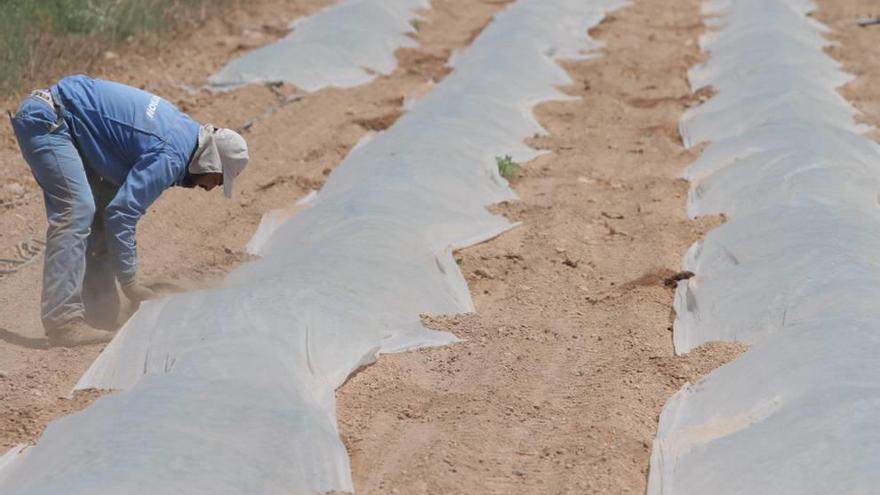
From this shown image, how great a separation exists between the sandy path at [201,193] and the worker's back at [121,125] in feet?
2.41

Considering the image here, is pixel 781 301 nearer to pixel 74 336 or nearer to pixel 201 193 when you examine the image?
pixel 74 336

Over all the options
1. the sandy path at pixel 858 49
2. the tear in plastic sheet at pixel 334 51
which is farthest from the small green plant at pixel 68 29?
the sandy path at pixel 858 49

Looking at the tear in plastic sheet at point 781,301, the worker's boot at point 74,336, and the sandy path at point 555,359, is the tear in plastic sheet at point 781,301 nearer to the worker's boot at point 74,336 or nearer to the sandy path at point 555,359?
the sandy path at point 555,359

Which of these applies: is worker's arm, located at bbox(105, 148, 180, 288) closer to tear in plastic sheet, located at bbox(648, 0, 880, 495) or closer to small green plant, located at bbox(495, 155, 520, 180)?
tear in plastic sheet, located at bbox(648, 0, 880, 495)

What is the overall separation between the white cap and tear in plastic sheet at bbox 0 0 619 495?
454mm

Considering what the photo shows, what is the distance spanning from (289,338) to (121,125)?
104cm

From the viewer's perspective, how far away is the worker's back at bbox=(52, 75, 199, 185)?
169 inches

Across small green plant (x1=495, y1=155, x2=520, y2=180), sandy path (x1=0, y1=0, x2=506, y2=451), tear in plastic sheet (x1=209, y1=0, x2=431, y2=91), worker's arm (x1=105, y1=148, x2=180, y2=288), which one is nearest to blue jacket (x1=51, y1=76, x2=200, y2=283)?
worker's arm (x1=105, y1=148, x2=180, y2=288)

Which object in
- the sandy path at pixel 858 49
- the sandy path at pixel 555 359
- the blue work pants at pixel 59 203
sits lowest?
the sandy path at pixel 858 49

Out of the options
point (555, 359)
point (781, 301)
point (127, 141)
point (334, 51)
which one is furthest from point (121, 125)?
point (334, 51)

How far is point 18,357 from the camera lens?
4.30 meters

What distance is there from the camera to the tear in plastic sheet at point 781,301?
335cm

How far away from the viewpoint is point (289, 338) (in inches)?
157

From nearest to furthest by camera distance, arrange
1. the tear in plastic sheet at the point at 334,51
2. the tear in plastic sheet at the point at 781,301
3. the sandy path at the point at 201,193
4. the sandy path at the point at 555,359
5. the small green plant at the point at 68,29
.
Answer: the tear in plastic sheet at the point at 781,301
the sandy path at the point at 555,359
the sandy path at the point at 201,193
the small green plant at the point at 68,29
the tear in plastic sheet at the point at 334,51
